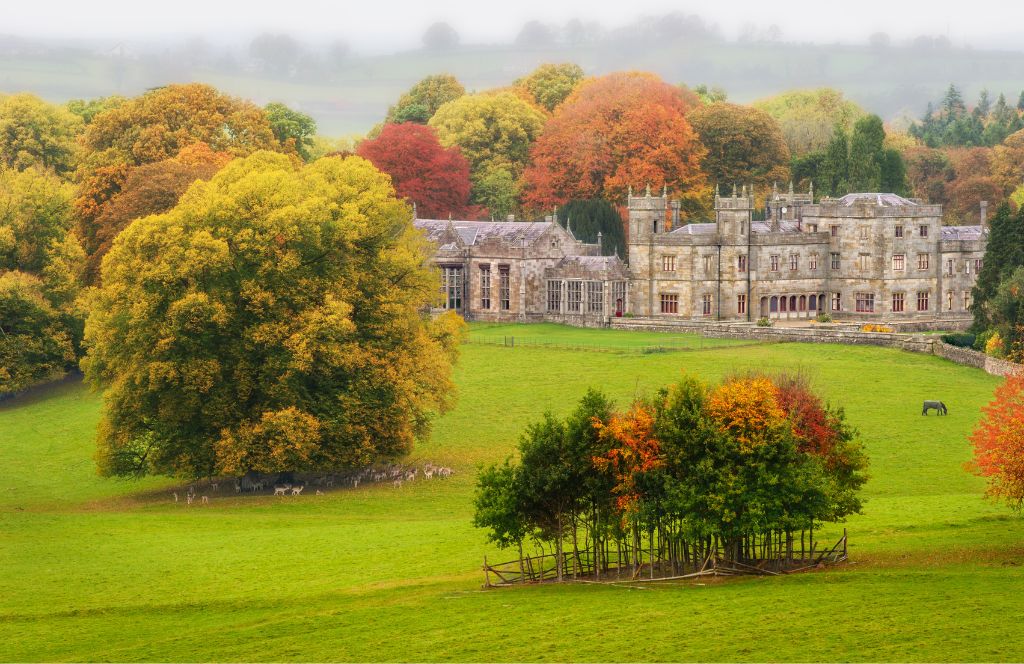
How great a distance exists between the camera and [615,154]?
137250mm

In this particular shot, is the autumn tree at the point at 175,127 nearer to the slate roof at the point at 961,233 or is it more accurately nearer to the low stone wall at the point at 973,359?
the slate roof at the point at 961,233

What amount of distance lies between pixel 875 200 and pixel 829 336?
56.1ft

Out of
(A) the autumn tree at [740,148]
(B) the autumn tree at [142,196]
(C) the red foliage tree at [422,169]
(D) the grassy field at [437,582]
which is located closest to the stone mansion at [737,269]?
(B) the autumn tree at [142,196]

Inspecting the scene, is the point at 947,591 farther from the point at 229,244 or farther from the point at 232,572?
the point at 229,244

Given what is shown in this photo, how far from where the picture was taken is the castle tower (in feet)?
365

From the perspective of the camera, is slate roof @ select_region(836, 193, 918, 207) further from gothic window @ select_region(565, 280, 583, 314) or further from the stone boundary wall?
gothic window @ select_region(565, 280, 583, 314)

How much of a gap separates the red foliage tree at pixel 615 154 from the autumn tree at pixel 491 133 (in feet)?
26.6

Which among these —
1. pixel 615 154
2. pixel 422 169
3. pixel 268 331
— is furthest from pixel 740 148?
pixel 268 331

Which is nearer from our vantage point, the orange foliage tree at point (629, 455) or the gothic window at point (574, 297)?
the orange foliage tree at point (629, 455)

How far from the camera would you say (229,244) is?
233 feet

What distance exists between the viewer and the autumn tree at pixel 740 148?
5561 inches

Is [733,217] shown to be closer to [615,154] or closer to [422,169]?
[615,154]

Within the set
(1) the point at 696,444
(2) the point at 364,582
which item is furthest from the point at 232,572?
(1) the point at 696,444

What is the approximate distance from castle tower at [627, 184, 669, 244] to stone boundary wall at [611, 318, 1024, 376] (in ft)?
20.7
